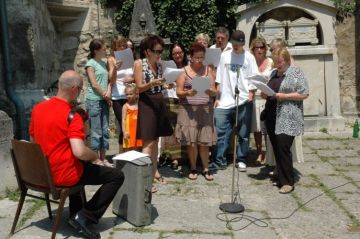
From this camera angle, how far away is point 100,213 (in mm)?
3900

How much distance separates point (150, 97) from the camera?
16.3ft

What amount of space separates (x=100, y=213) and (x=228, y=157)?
306 cm

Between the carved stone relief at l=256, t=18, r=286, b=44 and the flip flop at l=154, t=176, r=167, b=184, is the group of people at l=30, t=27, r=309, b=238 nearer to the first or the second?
the flip flop at l=154, t=176, r=167, b=184

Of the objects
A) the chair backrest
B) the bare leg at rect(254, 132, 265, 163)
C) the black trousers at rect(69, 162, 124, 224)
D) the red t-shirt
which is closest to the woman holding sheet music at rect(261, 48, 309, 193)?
the bare leg at rect(254, 132, 265, 163)

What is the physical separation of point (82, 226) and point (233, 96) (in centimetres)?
281

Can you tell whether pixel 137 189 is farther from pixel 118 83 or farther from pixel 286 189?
pixel 118 83

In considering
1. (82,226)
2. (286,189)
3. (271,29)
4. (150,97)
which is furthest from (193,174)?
(271,29)

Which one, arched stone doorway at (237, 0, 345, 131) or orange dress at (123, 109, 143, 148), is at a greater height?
arched stone doorway at (237, 0, 345, 131)

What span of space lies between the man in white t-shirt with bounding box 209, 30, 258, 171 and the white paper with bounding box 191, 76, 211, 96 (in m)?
0.62

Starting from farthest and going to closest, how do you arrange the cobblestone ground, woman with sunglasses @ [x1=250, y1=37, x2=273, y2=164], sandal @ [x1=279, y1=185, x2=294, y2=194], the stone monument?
the stone monument, woman with sunglasses @ [x1=250, y1=37, x2=273, y2=164], sandal @ [x1=279, y1=185, x2=294, y2=194], the cobblestone ground

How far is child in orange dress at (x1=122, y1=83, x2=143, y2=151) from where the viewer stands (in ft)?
18.4

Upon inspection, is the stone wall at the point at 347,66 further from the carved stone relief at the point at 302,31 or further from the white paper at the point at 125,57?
the white paper at the point at 125,57

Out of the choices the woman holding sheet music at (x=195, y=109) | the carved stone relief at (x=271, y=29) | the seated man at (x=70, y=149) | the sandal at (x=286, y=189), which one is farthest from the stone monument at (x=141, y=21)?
the seated man at (x=70, y=149)

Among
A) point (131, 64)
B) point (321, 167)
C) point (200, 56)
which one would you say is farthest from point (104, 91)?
point (321, 167)
